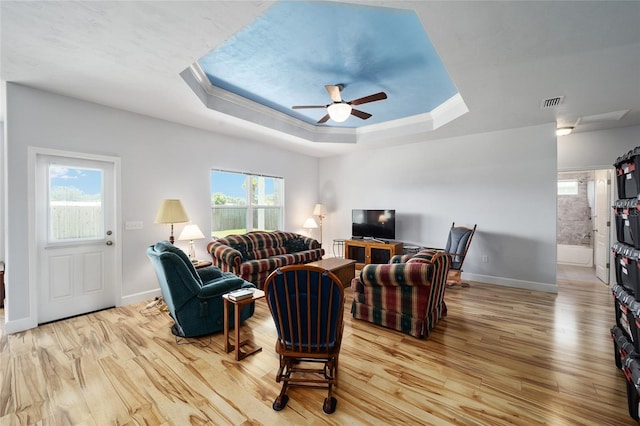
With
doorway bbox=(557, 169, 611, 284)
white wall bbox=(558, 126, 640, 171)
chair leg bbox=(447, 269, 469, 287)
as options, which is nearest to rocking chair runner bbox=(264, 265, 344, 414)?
chair leg bbox=(447, 269, 469, 287)

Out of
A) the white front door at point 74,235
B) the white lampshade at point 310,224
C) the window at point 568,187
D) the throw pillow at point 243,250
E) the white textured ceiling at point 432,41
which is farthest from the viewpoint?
the window at point 568,187

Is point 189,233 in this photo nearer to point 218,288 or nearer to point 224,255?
point 224,255

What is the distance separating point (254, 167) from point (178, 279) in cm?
324

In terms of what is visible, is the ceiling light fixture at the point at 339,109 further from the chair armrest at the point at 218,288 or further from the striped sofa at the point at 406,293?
the chair armrest at the point at 218,288

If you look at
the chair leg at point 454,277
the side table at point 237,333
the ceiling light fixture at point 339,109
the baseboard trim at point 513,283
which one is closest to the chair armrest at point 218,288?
the side table at point 237,333

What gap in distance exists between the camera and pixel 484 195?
188 inches

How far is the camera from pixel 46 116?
10.00 ft

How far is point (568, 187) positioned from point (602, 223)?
196cm

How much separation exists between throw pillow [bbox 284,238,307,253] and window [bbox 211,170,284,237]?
741 mm

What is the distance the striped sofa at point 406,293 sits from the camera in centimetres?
261

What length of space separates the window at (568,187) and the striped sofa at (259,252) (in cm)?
636

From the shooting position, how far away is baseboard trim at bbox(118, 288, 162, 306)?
3.62 meters

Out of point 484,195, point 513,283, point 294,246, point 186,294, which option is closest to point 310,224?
point 294,246

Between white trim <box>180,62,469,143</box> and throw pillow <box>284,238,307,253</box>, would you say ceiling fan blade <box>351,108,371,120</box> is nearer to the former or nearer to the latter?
white trim <box>180,62,469,143</box>
